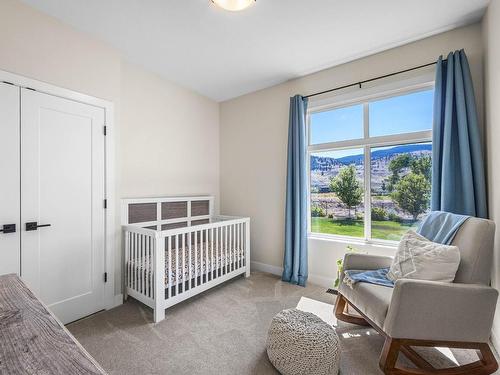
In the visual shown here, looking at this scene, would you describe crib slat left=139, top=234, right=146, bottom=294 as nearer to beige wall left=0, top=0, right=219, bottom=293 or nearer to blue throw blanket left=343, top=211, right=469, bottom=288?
beige wall left=0, top=0, right=219, bottom=293

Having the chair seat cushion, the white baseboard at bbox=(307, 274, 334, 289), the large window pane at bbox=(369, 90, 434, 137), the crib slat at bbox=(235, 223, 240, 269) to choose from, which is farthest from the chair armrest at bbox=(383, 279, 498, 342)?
the crib slat at bbox=(235, 223, 240, 269)

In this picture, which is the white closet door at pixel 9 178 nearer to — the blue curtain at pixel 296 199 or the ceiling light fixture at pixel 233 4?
the ceiling light fixture at pixel 233 4

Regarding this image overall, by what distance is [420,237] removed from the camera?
194 cm

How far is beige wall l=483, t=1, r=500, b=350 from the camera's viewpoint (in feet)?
5.82

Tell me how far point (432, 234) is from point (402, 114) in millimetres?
1277

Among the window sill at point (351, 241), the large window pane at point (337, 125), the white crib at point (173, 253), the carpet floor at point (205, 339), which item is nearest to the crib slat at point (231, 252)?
the white crib at point (173, 253)

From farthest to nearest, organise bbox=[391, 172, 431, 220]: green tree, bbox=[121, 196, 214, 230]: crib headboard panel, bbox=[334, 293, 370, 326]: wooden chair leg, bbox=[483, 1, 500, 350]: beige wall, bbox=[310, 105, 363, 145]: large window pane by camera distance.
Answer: bbox=[310, 105, 363, 145]: large window pane
bbox=[121, 196, 214, 230]: crib headboard panel
bbox=[391, 172, 431, 220]: green tree
bbox=[334, 293, 370, 326]: wooden chair leg
bbox=[483, 1, 500, 350]: beige wall

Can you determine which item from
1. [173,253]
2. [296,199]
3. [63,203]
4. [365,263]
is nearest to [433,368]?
[365,263]

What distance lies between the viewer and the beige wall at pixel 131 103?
1913 mm

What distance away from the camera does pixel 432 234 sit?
197cm

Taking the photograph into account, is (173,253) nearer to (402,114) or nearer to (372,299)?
(372,299)

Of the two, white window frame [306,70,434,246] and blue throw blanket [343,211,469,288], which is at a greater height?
white window frame [306,70,434,246]

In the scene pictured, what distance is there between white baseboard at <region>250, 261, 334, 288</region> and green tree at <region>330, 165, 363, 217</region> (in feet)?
2.96

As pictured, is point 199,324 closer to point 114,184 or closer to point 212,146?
point 114,184
